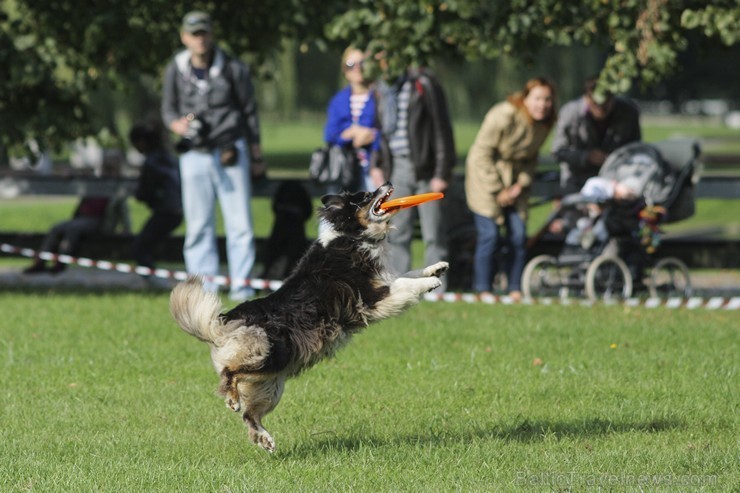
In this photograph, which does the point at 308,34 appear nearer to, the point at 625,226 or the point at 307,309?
the point at 625,226

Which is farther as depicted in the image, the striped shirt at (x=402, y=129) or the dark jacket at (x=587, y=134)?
the dark jacket at (x=587, y=134)

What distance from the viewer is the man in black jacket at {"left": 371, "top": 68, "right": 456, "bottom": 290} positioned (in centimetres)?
1155

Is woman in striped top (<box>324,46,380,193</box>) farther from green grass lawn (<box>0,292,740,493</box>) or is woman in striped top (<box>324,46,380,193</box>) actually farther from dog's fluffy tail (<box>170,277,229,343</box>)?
dog's fluffy tail (<box>170,277,229,343</box>)

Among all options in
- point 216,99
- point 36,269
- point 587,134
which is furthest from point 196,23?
point 36,269

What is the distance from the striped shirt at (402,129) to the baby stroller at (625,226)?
1553mm

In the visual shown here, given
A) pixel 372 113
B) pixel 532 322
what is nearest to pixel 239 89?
pixel 372 113

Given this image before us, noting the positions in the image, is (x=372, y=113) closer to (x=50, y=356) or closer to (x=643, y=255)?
(x=643, y=255)

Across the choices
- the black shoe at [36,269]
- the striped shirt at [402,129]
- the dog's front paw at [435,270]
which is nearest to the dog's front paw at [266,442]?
the dog's front paw at [435,270]

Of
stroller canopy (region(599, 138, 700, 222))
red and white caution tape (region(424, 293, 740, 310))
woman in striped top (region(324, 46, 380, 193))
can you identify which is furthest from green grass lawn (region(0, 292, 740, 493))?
woman in striped top (region(324, 46, 380, 193))

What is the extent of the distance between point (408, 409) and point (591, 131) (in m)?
6.19

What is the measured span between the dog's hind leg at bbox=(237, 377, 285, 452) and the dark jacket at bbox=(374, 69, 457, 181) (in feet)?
18.3

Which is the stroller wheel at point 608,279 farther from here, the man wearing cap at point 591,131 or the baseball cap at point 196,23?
the baseball cap at point 196,23

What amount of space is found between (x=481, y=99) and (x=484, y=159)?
23754 millimetres

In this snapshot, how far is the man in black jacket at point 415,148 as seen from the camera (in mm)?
11555
